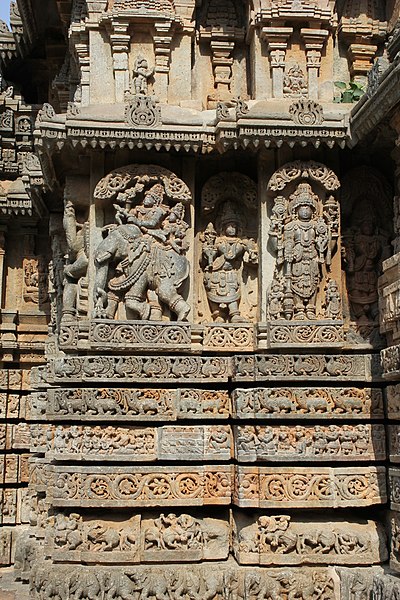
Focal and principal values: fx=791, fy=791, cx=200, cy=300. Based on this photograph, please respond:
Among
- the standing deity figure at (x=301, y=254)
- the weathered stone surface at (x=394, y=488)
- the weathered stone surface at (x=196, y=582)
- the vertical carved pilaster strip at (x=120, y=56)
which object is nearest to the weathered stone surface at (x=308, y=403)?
the weathered stone surface at (x=394, y=488)

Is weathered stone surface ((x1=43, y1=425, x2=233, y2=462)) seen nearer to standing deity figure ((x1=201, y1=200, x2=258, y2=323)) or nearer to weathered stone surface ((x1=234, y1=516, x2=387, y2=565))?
weathered stone surface ((x1=234, y1=516, x2=387, y2=565))

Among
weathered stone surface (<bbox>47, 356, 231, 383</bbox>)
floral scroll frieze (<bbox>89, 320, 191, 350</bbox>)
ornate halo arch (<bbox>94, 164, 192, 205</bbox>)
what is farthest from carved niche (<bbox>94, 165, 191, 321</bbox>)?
weathered stone surface (<bbox>47, 356, 231, 383</bbox>)

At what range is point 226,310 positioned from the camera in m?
10.2

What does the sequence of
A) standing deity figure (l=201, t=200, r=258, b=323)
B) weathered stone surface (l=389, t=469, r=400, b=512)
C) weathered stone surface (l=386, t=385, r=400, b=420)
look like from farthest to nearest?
standing deity figure (l=201, t=200, r=258, b=323), weathered stone surface (l=386, t=385, r=400, b=420), weathered stone surface (l=389, t=469, r=400, b=512)

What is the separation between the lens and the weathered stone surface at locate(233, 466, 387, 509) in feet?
30.6

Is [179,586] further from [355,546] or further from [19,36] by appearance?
[19,36]

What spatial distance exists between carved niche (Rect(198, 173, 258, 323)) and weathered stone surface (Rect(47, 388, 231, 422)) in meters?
1.13

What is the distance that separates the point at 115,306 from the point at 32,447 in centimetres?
440

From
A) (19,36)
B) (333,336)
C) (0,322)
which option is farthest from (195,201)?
(19,36)

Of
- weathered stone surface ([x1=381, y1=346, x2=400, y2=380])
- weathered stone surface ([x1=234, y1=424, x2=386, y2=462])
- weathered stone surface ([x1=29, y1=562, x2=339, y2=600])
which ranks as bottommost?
weathered stone surface ([x1=29, y1=562, x2=339, y2=600])

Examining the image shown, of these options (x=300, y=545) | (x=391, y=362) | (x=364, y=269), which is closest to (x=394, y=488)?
(x=300, y=545)

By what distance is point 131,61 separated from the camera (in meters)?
10.6

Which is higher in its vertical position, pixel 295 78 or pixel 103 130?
pixel 295 78

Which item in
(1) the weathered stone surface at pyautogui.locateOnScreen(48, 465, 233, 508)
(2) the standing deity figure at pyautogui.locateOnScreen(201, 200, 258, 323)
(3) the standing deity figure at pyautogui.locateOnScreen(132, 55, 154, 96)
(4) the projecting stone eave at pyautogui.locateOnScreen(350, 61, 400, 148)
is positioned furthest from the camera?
(3) the standing deity figure at pyautogui.locateOnScreen(132, 55, 154, 96)
